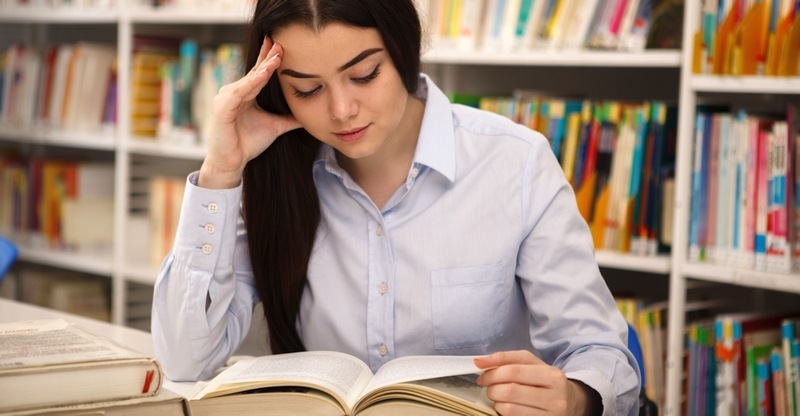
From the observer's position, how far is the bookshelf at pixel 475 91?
2.03 metres

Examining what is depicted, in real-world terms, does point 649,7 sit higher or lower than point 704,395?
higher

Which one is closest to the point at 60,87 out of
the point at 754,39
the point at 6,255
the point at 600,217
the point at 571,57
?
the point at 6,255

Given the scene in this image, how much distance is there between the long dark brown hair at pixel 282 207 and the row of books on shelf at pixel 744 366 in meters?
1.00

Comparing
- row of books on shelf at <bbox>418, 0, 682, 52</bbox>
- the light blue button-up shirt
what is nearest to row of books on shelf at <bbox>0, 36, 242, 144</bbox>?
row of books on shelf at <bbox>418, 0, 682, 52</bbox>

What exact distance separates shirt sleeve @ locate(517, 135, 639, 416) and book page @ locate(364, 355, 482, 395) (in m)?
0.19

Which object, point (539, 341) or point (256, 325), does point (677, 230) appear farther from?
point (256, 325)

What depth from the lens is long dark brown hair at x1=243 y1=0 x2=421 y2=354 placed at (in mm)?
1341

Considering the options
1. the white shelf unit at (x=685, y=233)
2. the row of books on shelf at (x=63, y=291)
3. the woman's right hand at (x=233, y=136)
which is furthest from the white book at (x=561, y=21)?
the row of books on shelf at (x=63, y=291)

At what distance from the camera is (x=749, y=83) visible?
1.92 meters

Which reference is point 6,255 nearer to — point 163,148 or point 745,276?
point 163,148

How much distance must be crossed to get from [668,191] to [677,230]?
98 millimetres

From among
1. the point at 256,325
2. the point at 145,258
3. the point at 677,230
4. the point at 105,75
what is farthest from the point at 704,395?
the point at 105,75

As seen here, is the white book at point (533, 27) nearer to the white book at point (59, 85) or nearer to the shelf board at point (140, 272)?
the shelf board at point (140, 272)

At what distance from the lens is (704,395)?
2.04 metres
